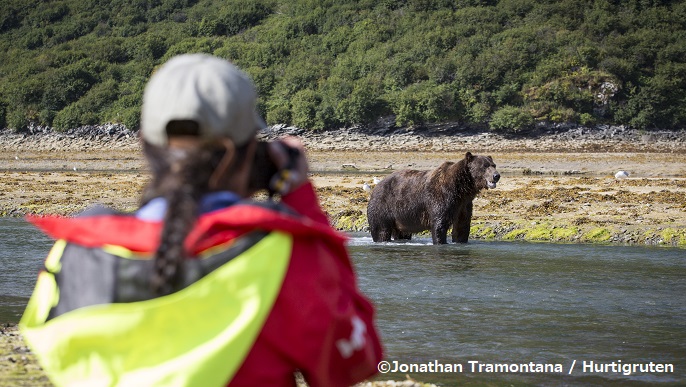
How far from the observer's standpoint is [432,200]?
16.0m

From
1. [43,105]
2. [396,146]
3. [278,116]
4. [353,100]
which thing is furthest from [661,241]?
[43,105]

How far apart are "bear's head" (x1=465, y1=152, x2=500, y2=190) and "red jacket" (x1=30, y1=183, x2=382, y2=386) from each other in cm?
1400

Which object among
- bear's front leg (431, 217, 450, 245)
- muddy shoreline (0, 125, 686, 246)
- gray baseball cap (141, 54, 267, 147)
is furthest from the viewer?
muddy shoreline (0, 125, 686, 246)

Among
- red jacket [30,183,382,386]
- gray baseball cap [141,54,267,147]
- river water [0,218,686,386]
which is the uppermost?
gray baseball cap [141,54,267,147]

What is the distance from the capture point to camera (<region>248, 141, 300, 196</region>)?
89.7 inches

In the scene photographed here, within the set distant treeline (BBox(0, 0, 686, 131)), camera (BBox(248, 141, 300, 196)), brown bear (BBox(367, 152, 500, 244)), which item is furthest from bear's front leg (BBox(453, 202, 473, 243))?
distant treeline (BBox(0, 0, 686, 131))

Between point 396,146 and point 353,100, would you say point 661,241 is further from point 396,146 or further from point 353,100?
point 353,100

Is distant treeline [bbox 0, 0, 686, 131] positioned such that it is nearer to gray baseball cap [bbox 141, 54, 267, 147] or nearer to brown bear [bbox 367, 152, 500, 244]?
brown bear [bbox 367, 152, 500, 244]

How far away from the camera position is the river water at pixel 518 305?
24.5 feet

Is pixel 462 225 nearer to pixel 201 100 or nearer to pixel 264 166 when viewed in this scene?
pixel 264 166

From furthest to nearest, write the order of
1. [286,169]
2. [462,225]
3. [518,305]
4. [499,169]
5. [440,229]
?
[499,169] → [462,225] → [440,229] → [518,305] → [286,169]

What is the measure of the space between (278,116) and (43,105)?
65.0 feet

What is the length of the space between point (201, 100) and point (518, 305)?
8527mm

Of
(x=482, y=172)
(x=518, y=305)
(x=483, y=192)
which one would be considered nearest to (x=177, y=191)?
(x=518, y=305)
